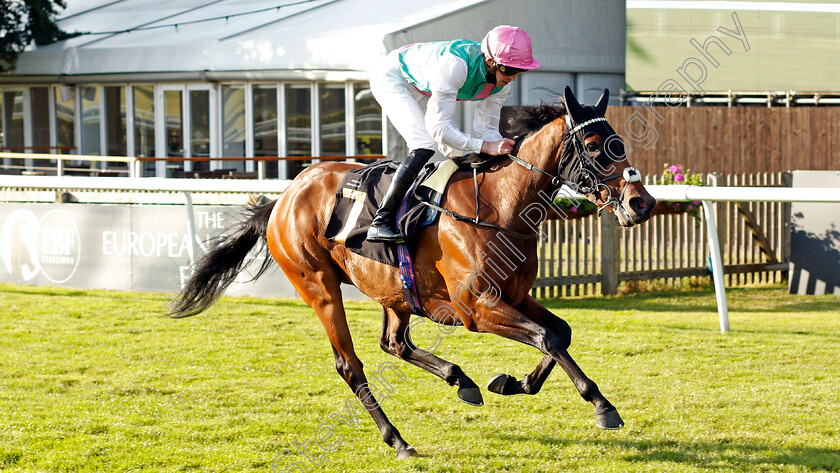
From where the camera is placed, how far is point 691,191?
718cm

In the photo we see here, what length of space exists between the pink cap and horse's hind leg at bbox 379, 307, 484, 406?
57.7 inches

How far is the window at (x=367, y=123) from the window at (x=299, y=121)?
3.08 ft

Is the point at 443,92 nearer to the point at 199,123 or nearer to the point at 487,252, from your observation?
the point at 487,252

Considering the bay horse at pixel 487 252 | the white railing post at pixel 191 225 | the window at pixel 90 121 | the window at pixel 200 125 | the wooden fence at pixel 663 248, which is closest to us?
the bay horse at pixel 487 252

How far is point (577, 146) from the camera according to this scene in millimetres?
3922

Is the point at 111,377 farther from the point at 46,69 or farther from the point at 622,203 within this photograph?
the point at 46,69

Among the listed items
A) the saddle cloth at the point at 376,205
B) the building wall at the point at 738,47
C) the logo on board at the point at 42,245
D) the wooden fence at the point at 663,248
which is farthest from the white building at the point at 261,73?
the saddle cloth at the point at 376,205

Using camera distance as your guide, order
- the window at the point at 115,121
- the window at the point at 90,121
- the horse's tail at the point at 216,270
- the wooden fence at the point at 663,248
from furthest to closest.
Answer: the window at the point at 90,121 → the window at the point at 115,121 → the wooden fence at the point at 663,248 → the horse's tail at the point at 216,270

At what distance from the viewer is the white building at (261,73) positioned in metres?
14.8

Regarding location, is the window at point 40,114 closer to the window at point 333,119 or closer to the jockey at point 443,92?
the window at point 333,119

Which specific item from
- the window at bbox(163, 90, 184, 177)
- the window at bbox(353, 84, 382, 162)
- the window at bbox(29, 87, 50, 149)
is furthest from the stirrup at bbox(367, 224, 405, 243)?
the window at bbox(29, 87, 50, 149)

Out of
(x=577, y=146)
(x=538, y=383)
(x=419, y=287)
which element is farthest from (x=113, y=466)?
(x=577, y=146)

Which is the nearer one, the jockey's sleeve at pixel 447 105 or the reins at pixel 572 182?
the reins at pixel 572 182

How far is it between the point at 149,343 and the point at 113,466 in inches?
109
